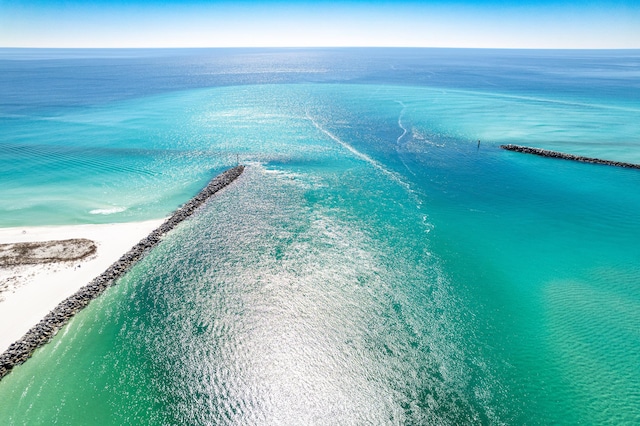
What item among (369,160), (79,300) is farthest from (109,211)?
(369,160)

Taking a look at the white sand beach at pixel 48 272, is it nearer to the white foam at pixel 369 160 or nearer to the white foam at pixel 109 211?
the white foam at pixel 109 211

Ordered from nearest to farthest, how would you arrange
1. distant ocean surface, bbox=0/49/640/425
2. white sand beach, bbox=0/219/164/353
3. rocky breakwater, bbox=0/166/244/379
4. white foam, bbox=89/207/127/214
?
distant ocean surface, bbox=0/49/640/425 → rocky breakwater, bbox=0/166/244/379 → white sand beach, bbox=0/219/164/353 → white foam, bbox=89/207/127/214

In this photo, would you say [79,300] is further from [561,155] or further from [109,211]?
[561,155]

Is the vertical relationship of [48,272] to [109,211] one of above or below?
below

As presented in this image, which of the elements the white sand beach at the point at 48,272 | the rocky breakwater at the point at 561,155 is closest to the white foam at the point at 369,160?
the rocky breakwater at the point at 561,155

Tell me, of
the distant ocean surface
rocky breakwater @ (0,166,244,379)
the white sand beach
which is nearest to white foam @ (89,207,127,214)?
the distant ocean surface

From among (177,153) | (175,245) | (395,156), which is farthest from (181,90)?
(175,245)

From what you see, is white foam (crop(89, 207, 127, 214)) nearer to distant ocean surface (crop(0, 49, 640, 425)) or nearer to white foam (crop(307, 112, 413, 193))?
distant ocean surface (crop(0, 49, 640, 425))
